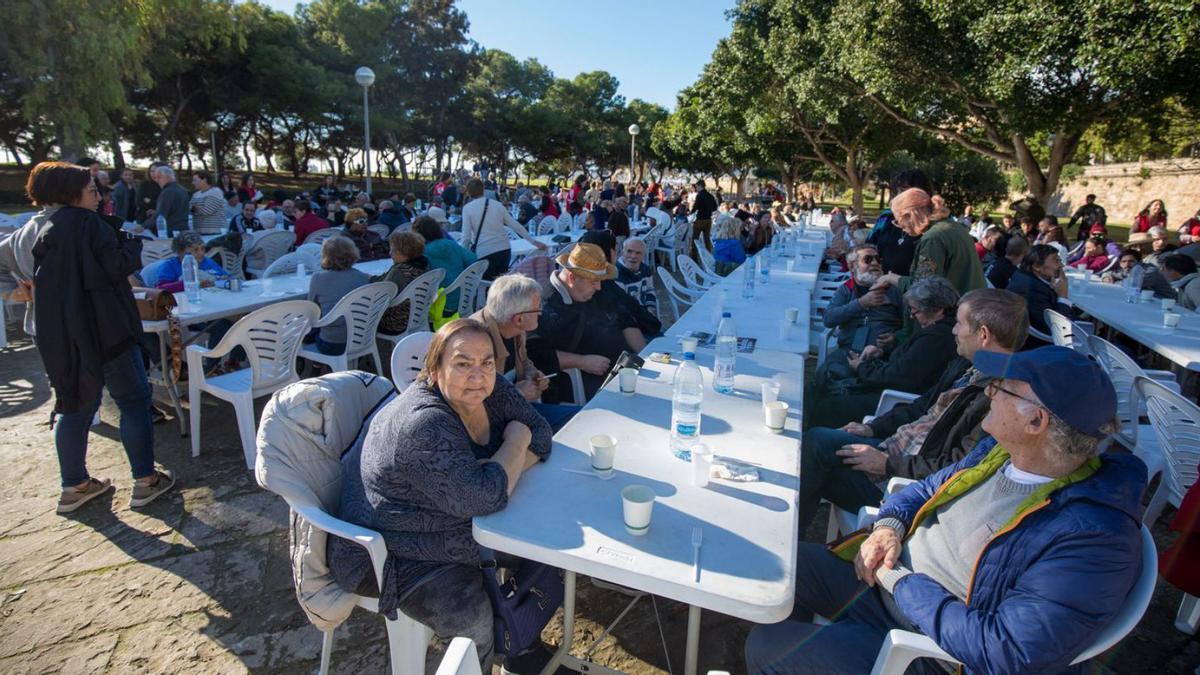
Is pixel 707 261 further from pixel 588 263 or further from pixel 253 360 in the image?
pixel 253 360

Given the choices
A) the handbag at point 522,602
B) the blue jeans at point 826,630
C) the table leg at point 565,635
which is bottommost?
the table leg at point 565,635

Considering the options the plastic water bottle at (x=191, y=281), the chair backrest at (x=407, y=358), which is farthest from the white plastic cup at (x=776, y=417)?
the plastic water bottle at (x=191, y=281)

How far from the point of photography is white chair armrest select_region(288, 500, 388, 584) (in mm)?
1715

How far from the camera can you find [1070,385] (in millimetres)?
1438

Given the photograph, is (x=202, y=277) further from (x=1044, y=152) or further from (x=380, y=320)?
(x=1044, y=152)

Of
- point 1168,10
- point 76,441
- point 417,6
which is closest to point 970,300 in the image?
point 76,441

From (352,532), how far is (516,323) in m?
1.41

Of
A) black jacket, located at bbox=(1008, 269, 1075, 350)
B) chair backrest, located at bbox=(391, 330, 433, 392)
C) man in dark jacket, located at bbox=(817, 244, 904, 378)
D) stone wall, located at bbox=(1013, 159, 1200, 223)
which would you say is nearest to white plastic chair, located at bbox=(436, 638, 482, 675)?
chair backrest, located at bbox=(391, 330, 433, 392)

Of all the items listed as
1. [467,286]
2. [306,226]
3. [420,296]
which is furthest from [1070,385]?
[306,226]

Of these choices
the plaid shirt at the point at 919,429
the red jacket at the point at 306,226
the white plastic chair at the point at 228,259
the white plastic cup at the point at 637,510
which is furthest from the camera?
the red jacket at the point at 306,226

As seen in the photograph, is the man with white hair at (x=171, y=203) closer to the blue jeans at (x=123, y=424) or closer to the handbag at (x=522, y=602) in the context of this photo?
the blue jeans at (x=123, y=424)

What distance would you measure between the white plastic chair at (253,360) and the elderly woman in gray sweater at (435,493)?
6.60 feet

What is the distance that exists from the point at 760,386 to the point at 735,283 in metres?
3.30

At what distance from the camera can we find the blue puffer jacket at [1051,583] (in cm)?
127
